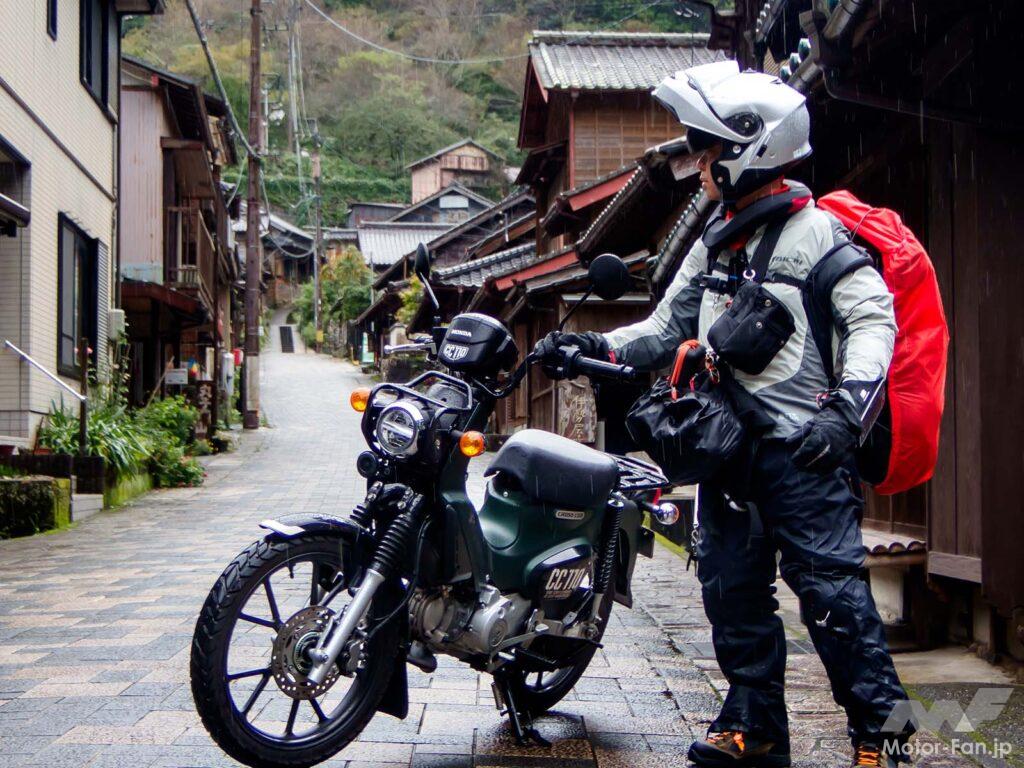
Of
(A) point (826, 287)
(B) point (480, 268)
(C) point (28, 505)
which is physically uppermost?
(B) point (480, 268)

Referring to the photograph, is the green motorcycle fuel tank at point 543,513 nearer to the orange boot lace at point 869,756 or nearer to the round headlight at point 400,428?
the round headlight at point 400,428

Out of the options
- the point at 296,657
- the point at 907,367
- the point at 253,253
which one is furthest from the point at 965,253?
the point at 253,253

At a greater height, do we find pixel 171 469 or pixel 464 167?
pixel 464 167

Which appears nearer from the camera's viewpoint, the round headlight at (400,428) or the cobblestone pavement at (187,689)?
the round headlight at (400,428)

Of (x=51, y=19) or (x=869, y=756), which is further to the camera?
(x=51, y=19)

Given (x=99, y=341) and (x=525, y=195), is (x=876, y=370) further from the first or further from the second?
(x=525, y=195)

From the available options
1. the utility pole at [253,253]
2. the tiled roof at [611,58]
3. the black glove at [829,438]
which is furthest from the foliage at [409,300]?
the black glove at [829,438]

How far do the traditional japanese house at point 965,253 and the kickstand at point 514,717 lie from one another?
229 centimetres

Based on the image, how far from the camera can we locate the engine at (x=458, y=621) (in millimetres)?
3465

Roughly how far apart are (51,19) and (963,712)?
13.0 meters

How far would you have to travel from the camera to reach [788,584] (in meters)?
3.44

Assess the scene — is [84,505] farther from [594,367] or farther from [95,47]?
[594,367]

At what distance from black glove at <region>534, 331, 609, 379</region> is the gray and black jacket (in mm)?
119

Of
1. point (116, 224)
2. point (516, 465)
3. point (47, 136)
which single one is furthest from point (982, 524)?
point (116, 224)
